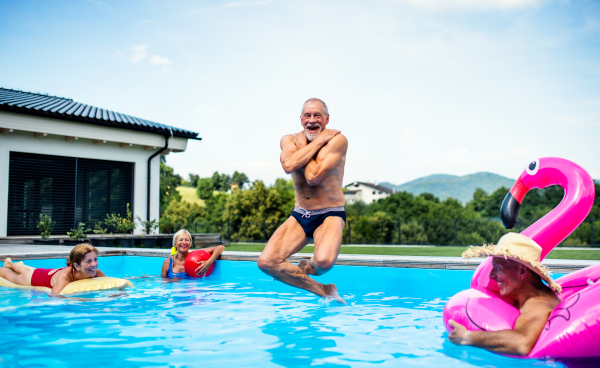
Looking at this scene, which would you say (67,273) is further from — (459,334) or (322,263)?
(459,334)

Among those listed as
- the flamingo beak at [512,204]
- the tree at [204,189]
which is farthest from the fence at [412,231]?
the tree at [204,189]

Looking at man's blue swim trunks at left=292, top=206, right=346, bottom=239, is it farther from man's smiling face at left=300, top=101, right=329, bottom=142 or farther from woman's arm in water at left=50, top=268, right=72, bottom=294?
woman's arm in water at left=50, top=268, right=72, bottom=294

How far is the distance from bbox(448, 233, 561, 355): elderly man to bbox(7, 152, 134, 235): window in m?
12.7

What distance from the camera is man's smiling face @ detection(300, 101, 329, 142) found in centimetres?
446

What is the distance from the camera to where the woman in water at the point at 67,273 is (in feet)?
17.7

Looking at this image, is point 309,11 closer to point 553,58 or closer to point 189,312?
point 553,58

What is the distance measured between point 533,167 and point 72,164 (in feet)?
42.1

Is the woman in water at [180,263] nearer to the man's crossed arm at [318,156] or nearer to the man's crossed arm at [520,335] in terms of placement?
the man's crossed arm at [318,156]

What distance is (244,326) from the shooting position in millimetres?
3996

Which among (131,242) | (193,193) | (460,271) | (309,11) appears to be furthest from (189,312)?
(193,193)

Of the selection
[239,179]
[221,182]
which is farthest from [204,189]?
[239,179]

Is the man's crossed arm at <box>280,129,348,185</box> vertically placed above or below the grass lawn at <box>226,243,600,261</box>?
above

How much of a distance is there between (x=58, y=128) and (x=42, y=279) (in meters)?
7.98

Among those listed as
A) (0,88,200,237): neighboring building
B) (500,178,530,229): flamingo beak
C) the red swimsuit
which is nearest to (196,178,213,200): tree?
(0,88,200,237): neighboring building
